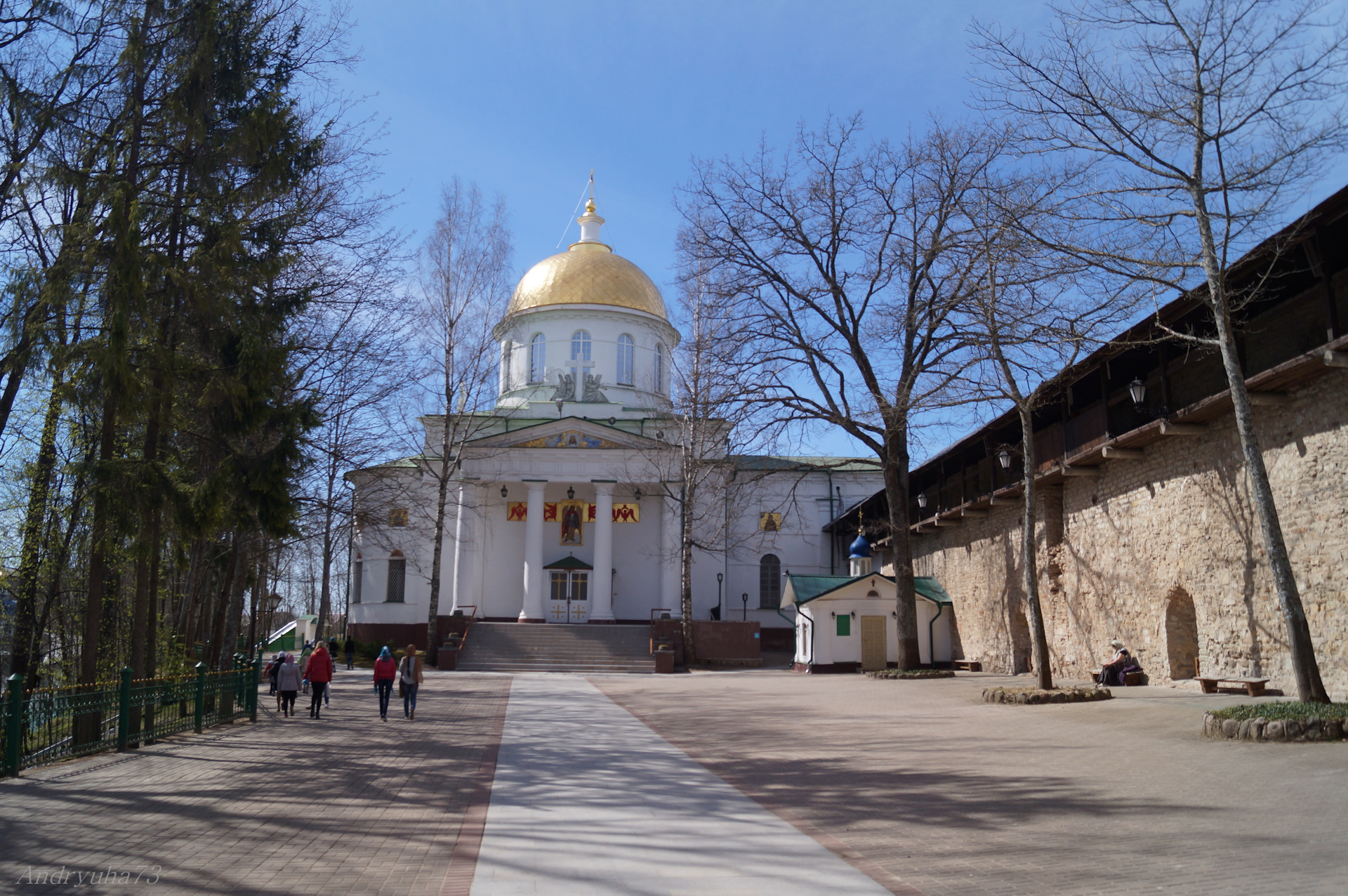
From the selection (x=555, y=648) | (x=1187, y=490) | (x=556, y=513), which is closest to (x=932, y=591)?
(x=1187, y=490)

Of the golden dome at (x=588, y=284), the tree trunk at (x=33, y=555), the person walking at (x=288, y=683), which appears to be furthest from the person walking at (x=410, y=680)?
the golden dome at (x=588, y=284)

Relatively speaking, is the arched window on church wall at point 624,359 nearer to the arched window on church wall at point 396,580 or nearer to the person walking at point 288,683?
the arched window on church wall at point 396,580

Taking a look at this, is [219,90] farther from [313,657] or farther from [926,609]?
[926,609]

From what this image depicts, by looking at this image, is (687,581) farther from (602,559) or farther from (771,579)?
(771,579)

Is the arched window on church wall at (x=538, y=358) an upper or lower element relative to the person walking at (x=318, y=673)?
upper

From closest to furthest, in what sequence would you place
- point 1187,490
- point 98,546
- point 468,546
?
point 98,546 < point 1187,490 < point 468,546

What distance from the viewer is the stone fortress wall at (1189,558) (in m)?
14.1

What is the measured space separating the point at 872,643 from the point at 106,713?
2125cm

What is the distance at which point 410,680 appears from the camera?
16.2 m

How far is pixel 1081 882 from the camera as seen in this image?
18.4ft

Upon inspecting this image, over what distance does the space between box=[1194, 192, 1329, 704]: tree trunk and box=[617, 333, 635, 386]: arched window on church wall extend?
33.3m

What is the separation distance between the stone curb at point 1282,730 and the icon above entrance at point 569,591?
101 ft

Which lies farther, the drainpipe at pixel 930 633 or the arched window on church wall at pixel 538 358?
the arched window on church wall at pixel 538 358

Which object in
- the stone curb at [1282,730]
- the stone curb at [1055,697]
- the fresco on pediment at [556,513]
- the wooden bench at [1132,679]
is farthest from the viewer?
the fresco on pediment at [556,513]
